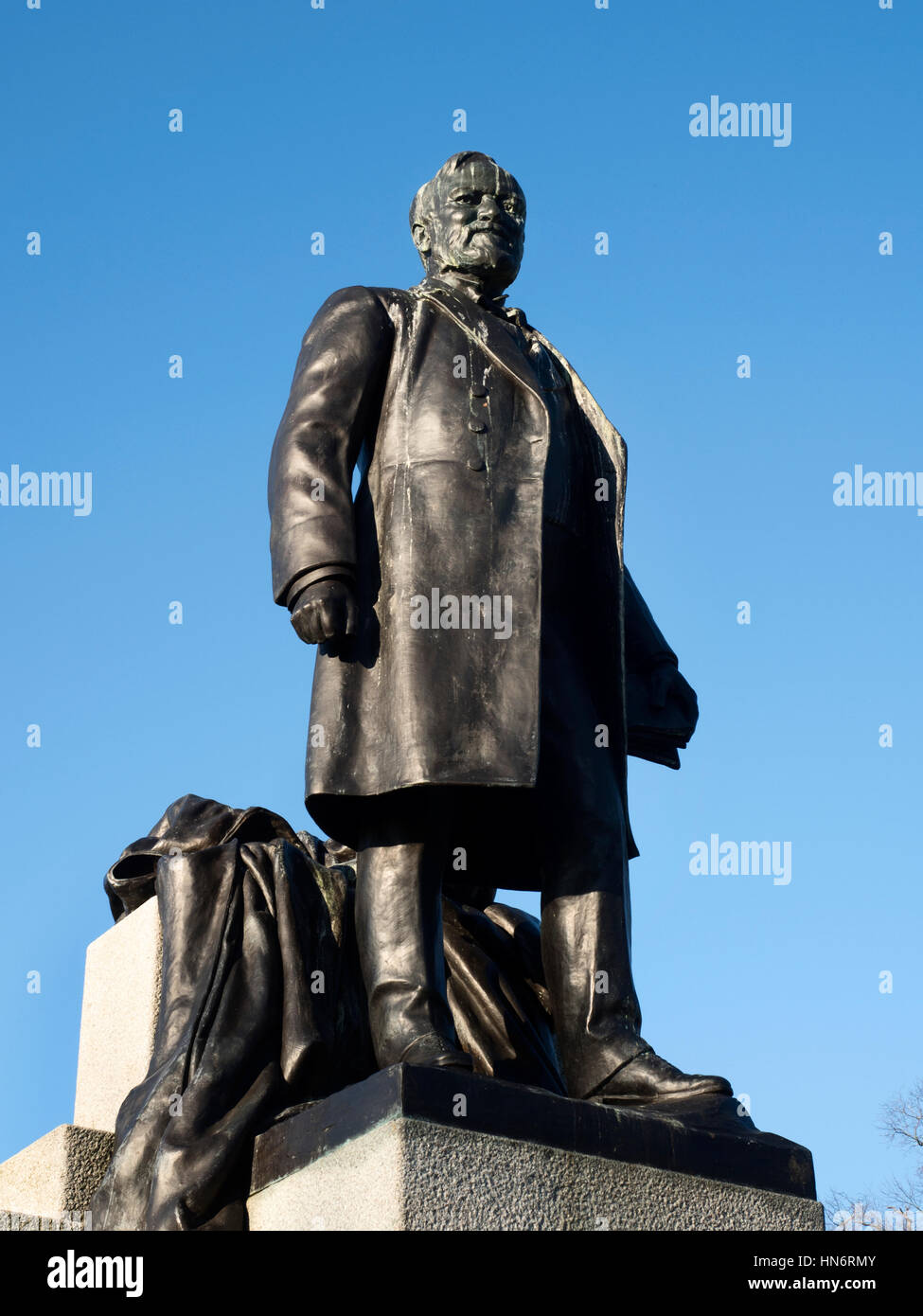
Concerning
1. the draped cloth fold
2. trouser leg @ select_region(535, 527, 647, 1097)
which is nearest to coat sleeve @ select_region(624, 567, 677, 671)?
trouser leg @ select_region(535, 527, 647, 1097)

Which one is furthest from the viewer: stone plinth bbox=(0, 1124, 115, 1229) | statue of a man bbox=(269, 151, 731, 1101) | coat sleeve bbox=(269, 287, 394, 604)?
stone plinth bbox=(0, 1124, 115, 1229)

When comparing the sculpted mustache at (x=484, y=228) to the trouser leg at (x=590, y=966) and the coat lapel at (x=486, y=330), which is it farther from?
the trouser leg at (x=590, y=966)

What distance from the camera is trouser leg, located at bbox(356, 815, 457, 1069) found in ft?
19.7

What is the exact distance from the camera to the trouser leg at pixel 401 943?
6004 millimetres

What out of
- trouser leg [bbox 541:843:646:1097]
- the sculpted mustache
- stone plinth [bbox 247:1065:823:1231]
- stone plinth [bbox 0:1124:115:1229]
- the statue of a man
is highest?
the sculpted mustache

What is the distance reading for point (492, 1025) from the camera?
692 cm

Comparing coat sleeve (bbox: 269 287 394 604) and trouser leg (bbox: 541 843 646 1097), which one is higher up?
coat sleeve (bbox: 269 287 394 604)

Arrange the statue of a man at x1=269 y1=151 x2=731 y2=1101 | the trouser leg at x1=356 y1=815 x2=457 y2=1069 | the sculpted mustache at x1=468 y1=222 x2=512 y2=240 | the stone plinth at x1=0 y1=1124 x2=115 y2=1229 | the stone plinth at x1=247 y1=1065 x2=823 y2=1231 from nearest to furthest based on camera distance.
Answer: the stone plinth at x1=247 y1=1065 x2=823 y2=1231 → the trouser leg at x1=356 y1=815 x2=457 y2=1069 → the statue of a man at x1=269 y1=151 x2=731 y2=1101 → the stone plinth at x1=0 y1=1124 x2=115 y2=1229 → the sculpted mustache at x1=468 y1=222 x2=512 y2=240

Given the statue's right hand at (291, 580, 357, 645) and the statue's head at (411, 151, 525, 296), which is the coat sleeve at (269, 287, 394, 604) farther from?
the statue's head at (411, 151, 525, 296)

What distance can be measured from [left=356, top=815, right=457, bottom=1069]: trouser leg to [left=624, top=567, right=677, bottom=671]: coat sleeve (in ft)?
4.34

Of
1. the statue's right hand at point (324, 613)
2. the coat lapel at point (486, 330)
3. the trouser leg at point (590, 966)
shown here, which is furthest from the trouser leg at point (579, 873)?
the statue's right hand at point (324, 613)

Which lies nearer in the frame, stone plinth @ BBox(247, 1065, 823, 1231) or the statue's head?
stone plinth @ BBox(247, 1065, 823, 1231)

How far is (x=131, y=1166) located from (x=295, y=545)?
204 centimetres
